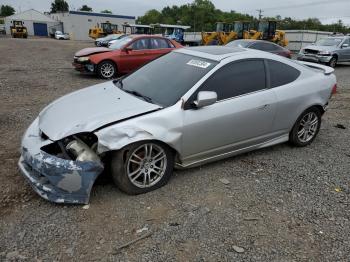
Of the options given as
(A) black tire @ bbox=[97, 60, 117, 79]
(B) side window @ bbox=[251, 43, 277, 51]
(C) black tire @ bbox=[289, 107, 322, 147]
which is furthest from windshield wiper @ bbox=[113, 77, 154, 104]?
(B) side window @ bbox=[251, 43, 277, 51]

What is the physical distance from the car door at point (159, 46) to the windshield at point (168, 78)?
7.22m

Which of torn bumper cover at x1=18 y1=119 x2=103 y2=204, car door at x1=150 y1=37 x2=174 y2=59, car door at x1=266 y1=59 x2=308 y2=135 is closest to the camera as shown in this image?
A: torn bumper cover at x1=18 y1=119 x2=103 y2=204

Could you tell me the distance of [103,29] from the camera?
38719mm

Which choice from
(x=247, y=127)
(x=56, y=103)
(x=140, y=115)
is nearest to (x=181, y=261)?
(x=140, y=115)

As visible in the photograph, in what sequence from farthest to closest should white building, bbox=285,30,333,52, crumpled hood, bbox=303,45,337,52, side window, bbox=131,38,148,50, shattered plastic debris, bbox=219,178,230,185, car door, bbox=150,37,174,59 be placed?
white building, bbox=285,30,333,52
crumpled hood, bbox=303,45,337,52
car door, bbox=150,37,174,59
side window, bbox=131,38,148,50
shattered plastic debris, bbox=219,178,230,185

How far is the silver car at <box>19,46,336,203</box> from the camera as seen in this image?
345 cm

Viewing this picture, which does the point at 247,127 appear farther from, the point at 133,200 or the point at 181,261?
the point at 181,261

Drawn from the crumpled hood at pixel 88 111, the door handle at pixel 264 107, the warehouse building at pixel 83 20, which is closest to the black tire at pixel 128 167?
the crumpled hood at pixel 88 111

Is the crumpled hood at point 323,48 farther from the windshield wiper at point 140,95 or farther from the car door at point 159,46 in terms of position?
the windshield wiper at point 140,95

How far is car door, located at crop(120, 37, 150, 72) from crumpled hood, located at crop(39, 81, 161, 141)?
736 centimetres

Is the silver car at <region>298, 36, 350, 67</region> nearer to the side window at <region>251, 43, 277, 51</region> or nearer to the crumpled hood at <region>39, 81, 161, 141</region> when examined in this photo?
the side window at <region>251, 43, 277, 51</region>

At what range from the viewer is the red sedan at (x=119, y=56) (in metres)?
11.3

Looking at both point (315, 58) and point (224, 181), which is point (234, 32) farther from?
point (224, 181)

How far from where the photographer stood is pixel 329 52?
1703 cm
